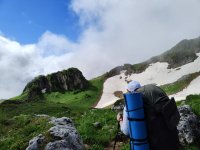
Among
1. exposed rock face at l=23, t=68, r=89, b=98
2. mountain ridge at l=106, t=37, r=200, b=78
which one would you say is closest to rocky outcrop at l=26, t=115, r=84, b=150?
mountain ridge at l=106, t=37, r=200, b=78

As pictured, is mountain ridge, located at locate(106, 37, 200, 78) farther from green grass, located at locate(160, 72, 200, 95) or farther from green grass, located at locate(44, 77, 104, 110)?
green grass, located at locate(160, 72, 200, 95)

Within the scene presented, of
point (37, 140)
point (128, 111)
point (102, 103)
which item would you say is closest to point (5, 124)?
point (37, 140)

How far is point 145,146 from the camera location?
9.61 m

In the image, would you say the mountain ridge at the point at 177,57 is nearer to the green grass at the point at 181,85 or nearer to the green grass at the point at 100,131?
the green grass at the point at 181,85

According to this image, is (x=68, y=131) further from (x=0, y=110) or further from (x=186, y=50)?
(x=186, y=50)

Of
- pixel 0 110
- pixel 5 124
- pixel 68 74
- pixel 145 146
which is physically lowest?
pixel 145 146

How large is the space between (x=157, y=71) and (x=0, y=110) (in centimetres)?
9699

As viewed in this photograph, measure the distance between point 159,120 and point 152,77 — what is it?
159 metres

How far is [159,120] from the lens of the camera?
31.8ft

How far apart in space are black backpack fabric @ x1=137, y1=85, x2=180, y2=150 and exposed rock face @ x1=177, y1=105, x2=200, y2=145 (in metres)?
9.26

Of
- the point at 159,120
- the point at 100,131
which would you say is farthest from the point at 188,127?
the point at 159,120

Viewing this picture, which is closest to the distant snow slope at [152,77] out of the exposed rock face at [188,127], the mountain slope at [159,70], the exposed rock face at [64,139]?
the mountain slope at [159,70]

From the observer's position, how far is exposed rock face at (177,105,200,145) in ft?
61.4

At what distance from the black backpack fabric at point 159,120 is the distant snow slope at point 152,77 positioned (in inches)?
4437
